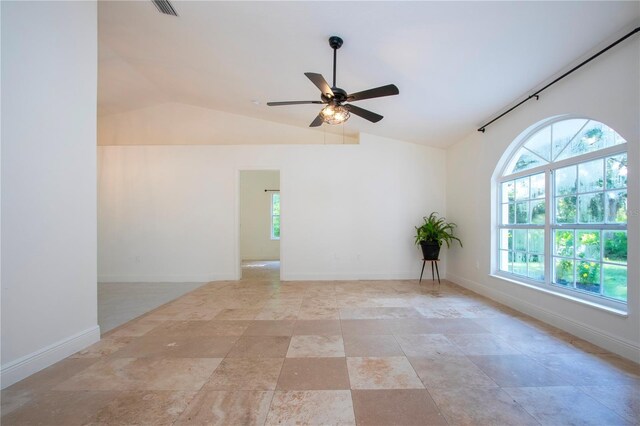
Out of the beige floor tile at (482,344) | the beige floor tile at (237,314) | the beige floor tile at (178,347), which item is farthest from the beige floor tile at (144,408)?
the beige floor tile at (482,344)

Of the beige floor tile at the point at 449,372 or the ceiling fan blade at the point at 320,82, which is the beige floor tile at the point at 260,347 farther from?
the ceiling fan blade at the point at 320,82

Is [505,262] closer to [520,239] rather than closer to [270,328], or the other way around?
[520,239]

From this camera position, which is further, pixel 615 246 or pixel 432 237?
pixel 432 237

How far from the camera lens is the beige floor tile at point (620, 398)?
61.1 inches

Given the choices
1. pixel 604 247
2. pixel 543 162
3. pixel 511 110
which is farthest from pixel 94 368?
pixel 511 110

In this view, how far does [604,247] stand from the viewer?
2.47 m

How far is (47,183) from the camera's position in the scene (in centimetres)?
211

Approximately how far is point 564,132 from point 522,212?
44.0 inches

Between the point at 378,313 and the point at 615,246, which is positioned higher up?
the point at 615,246

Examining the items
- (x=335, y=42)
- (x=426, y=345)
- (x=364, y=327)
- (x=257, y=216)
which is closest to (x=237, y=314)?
(x=364, y=327)

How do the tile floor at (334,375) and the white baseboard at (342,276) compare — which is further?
the white baseboard at (342,276)

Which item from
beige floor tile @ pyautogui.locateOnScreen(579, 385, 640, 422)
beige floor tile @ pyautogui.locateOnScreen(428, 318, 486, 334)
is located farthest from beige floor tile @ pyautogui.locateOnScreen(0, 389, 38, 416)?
beige floor tile @ pyautogui.locateOnScreen(579, 385, 640, 422)

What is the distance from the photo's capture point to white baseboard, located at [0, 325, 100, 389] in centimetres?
184

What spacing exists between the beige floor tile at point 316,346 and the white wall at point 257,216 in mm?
6116
